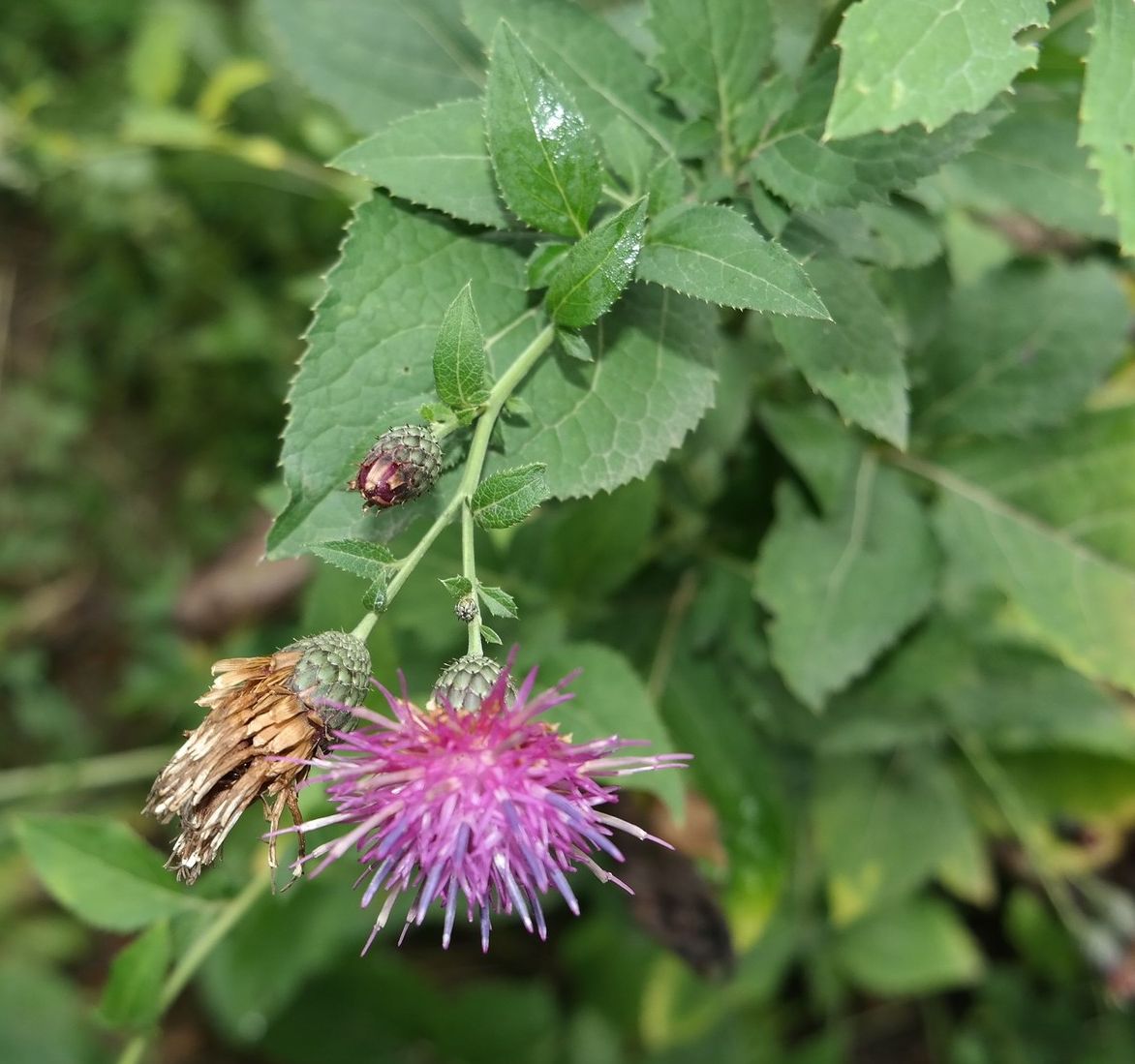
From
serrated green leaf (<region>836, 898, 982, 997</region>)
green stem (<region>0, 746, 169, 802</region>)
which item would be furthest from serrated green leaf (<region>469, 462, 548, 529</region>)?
serrated green leaf (<region>836, 898, 982, 997</region>)

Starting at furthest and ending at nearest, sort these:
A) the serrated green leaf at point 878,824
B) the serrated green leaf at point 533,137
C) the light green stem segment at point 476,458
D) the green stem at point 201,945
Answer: the serrated green leaf at point 878,824 < the green stem at point 201,945 < the serrated green leaf at point 533,137 < the light green stem segment at point 476,458

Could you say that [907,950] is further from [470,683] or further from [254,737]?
[254,737]

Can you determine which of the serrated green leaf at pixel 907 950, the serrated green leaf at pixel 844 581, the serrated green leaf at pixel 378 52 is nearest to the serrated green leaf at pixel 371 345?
the serrated green leaf at pixel 378 52

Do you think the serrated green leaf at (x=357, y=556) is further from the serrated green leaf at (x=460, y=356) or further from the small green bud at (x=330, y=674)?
the serrated green leaf at (x=460, y=356)

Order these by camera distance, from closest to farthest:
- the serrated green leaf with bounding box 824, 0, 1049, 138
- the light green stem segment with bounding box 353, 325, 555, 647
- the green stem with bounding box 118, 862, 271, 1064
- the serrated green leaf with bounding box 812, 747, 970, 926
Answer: the serrated green leaf with bounding box 824, 0, 1049, 138 → the light green stem segment with bounding box 353, 325, 555, 647 → the green stem with bounding box 118, 862, 271, 1064 → the serrated green leaf with bounding box 812, 747, 970, 926

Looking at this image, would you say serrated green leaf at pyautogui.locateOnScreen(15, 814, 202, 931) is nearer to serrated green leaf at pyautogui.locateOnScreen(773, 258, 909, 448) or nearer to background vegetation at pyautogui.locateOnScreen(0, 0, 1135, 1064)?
background vegetation at pyautogui.locateOnScreen(0, 0, 1135, 1064)

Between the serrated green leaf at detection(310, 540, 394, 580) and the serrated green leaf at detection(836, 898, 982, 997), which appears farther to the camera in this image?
the serrated green leaf at detection(836, 898, 982, 997)
